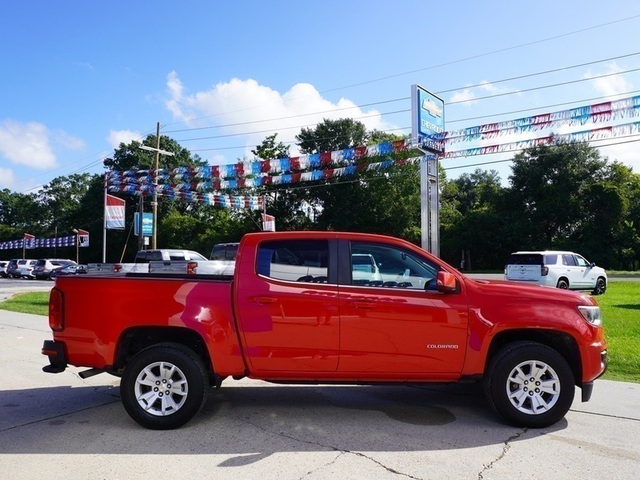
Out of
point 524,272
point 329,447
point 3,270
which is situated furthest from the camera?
point 3,270

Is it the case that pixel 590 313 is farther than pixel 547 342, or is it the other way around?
pixel 547 342

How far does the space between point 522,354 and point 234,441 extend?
2757 mm

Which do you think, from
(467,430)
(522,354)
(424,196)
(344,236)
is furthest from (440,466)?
(424,196)

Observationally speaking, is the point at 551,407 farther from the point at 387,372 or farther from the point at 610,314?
the point at 610,314

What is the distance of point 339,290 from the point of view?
4.88 m

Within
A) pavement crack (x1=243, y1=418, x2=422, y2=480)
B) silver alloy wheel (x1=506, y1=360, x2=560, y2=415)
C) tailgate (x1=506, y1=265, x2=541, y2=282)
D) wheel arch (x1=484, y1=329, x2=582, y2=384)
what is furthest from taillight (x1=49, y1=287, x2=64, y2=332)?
tailgate (x1=506, y1=265, x2=541, y2=282)

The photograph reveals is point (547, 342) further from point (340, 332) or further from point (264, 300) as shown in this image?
point (264, 300)

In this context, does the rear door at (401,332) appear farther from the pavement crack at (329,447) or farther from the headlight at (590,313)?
the headlight at (590,313)

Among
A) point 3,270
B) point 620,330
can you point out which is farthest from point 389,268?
point 3,270

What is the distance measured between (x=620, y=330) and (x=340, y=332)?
315 inches

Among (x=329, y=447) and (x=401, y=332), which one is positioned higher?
(x=401, y=332)

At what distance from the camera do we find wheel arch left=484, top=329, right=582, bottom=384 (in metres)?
4.97

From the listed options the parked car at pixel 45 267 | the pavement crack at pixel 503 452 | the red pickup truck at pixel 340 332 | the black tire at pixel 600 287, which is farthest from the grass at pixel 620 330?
the parked car at pixel 45 267

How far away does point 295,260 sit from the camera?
5.04 meters
